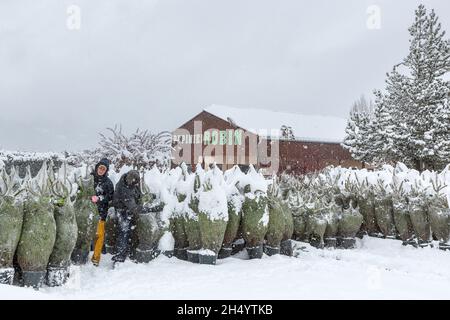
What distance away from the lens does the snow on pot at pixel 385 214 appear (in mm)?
9242

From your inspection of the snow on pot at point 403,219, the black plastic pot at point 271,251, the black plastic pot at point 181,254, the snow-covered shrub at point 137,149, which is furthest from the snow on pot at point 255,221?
the snow-covered shrub at point 137,149

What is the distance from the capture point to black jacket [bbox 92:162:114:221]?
6391 mm

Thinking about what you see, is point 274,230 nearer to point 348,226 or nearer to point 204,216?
point 204,216

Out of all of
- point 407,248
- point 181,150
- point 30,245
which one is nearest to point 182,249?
point 30,245

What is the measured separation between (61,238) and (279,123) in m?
31.8

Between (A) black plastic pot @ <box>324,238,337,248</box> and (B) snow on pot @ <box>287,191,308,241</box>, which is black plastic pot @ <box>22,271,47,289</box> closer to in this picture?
(B) snow on pot @ <box>287,191,308,241</box>

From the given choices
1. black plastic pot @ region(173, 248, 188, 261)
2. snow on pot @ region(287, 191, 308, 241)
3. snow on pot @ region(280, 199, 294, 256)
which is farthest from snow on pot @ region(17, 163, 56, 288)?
snow on pot @ region(287, 191, 308, 241)

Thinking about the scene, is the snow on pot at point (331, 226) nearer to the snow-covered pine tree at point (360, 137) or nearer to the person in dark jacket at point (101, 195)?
the person in dark jacket at point (101, 195)

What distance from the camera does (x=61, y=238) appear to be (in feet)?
17.1

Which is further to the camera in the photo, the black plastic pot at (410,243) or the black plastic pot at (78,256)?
the black plastic pot at (410,243)

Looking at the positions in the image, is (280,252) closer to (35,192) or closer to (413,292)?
(413,292)

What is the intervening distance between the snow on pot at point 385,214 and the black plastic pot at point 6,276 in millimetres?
7632

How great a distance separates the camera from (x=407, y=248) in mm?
8703

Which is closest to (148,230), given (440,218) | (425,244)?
(425,244)
